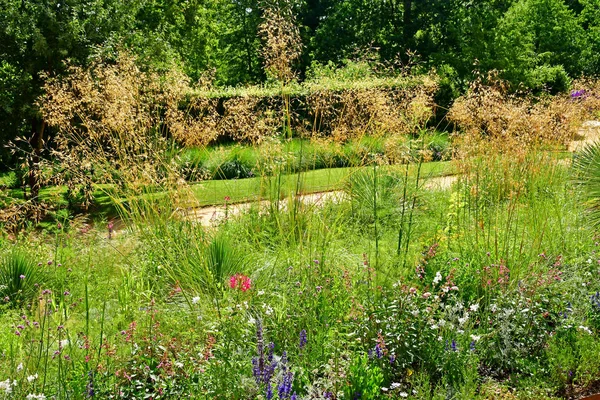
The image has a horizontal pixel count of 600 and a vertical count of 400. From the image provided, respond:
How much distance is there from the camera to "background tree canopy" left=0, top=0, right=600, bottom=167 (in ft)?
27.0

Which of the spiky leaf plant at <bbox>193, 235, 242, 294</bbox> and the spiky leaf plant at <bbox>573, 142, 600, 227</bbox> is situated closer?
the spiky leaf plant at <bbox>193, 235, 242, 294</bbox>

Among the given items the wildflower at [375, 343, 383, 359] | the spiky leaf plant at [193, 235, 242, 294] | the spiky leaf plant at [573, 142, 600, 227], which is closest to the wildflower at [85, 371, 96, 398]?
the wildflower at [375, 343, 383, 359]

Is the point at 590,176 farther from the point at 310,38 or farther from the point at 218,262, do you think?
the point at 310,38

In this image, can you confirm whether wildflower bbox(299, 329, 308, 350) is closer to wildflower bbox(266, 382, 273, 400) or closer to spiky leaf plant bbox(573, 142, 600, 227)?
wildflower bbox(266, 382, 273, 400)

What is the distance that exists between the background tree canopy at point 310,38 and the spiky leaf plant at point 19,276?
8.00ft

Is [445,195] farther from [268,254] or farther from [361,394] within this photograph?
[361,394]

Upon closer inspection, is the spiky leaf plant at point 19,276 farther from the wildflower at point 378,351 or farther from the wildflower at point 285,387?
the wildflower at point 378,351

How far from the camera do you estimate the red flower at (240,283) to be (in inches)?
139

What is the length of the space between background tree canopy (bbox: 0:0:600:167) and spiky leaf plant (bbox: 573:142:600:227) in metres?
1.07

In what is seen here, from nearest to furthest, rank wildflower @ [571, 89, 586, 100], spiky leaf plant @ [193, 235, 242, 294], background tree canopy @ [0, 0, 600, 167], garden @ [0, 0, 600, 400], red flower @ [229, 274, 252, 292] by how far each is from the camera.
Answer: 1. garden @ [0, 0, 600, 400]
2. red flower @ [229, 274, 252, 292]
3. spiky leaf plant @ [193, 235, 242, 294]
4. wildflower @ [571, 89, 586, 100]
5. background tree canopy @ [0, 0, 600, 167]

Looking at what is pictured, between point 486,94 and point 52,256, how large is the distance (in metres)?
4.20

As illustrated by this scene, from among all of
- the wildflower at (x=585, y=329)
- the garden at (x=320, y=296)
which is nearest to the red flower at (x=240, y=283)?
the garden at (x=320, y=296)

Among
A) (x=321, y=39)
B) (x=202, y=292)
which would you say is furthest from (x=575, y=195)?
(x=321, y=39)

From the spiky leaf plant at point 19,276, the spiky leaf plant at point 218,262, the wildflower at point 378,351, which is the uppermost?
the wildflower at point 378,351
